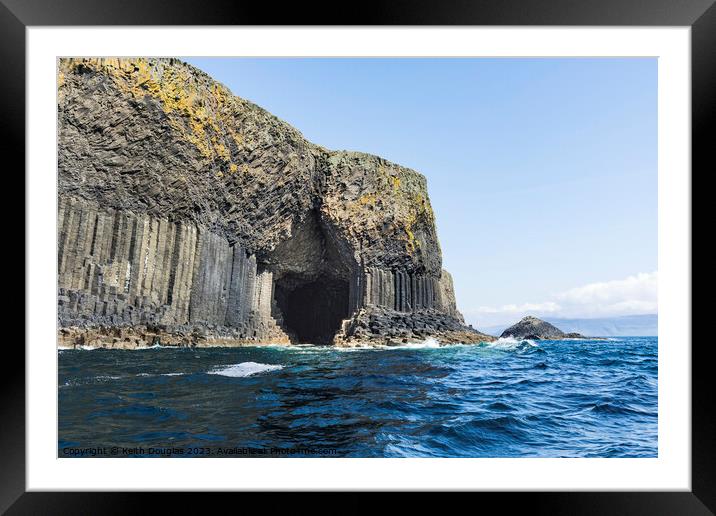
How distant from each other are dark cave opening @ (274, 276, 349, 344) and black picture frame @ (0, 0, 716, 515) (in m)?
47.2

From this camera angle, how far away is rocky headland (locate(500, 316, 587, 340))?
260 ft

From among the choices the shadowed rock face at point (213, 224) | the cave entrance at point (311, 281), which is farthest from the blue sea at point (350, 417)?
the cave entrance at point (311, 281)

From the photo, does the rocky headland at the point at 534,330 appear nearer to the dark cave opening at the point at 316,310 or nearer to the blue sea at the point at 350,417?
the dark cave opening at the point at 316,310

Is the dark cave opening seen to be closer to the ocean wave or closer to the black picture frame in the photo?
the ocean wave

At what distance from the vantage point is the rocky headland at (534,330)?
260 ft

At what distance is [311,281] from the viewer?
168 feet

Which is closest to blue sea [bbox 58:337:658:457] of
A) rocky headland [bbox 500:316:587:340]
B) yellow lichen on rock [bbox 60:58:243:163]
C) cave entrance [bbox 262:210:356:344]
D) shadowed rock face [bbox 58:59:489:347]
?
shadowed rock face [bbox 58:59:489:347]

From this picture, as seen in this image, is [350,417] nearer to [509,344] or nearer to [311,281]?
[509,344]
